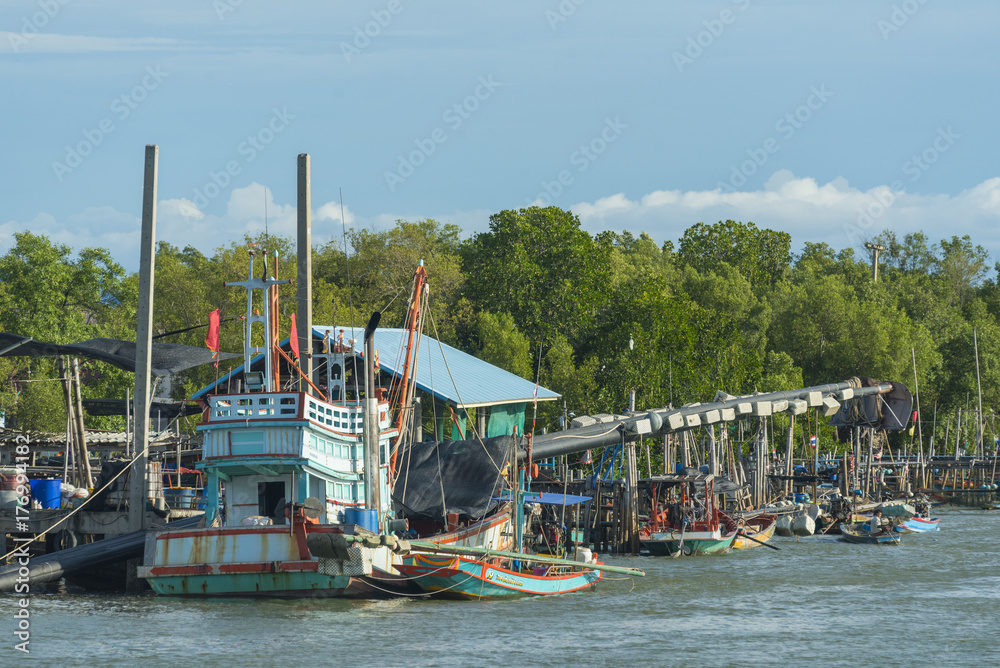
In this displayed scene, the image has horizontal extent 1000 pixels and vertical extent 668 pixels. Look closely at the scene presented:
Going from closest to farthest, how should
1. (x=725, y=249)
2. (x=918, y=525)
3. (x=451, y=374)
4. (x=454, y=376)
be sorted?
(x=451, y=374) → (x=454, y=376) → (x=918, y=525) → (x=725, y=249)

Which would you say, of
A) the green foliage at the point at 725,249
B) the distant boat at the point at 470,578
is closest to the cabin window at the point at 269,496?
the distant boat at the point at 470,578

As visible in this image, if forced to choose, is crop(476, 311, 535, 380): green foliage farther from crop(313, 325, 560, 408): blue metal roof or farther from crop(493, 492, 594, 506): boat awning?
crop(493, 492, 594, 506): boat awning

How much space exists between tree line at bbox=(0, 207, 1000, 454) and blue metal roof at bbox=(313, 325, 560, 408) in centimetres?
740

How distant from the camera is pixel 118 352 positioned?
127 feet

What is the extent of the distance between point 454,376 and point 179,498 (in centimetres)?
1748

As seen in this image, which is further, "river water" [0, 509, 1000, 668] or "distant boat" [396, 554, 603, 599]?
"distant boat" [396, 554, 603, 599]

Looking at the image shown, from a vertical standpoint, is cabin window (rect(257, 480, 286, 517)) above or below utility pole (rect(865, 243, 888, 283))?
below

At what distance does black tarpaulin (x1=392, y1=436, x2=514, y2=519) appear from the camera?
3625 centimetres

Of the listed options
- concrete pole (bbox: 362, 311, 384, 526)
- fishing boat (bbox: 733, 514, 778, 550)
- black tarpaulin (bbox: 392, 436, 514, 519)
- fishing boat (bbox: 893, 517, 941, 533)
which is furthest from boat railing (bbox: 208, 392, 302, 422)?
fishing boat (bbox: 893, 517, 941, 533)

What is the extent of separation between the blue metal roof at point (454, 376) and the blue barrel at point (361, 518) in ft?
50.2

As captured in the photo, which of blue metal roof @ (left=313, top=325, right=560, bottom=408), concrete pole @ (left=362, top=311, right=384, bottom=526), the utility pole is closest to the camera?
concrete pole @ (left=362, top=311, right=384, bottom=526)

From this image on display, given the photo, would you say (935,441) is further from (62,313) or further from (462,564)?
(462,564)

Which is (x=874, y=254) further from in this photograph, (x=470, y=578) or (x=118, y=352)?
(x=470, y=578)

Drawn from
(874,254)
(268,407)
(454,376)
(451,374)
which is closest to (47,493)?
(268,407)
